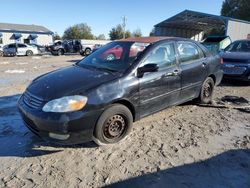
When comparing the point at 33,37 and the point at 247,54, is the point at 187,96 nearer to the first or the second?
the point at 247,54

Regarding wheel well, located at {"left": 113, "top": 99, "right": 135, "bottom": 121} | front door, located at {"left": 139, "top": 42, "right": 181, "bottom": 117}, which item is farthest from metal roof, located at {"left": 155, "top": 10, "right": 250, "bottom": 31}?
wheel well, located at {"left": 113, "top": 99, "right": 135, "bottom": 121}

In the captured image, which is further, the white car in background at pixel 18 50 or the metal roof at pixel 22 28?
the metal roof at pixel 22 28

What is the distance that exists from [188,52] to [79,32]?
7663cm

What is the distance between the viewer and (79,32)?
78.5m

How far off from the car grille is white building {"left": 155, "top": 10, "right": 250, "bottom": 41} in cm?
2047

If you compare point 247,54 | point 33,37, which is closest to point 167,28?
point 247,54

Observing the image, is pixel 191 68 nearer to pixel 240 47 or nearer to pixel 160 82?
pixel 160 82

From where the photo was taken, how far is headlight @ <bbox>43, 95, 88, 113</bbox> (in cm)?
354

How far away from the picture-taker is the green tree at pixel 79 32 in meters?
77.9

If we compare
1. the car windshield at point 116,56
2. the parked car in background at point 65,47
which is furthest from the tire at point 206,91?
the parked car in background at point 65,47

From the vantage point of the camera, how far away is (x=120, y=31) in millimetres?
68812

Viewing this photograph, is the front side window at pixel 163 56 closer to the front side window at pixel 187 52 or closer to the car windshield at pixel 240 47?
the front side window at pixel 187 52

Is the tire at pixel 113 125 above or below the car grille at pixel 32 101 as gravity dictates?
below

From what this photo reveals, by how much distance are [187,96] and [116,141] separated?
2061 millimetres
